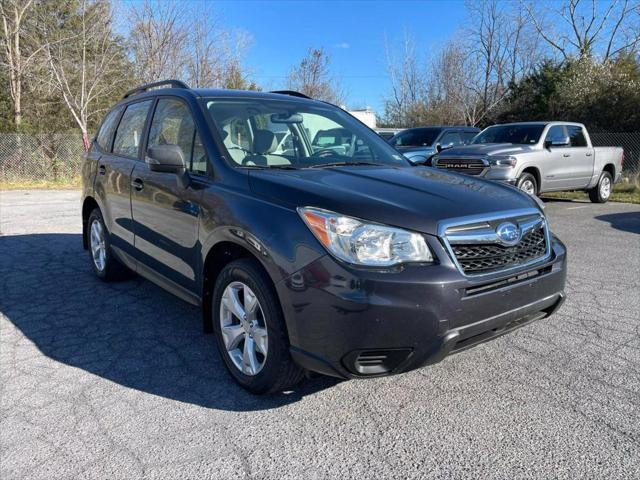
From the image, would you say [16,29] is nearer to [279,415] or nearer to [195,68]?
[195,68]

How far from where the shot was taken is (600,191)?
38.7ft

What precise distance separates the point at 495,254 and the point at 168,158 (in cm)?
206

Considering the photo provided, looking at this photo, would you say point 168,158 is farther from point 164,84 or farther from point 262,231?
point 164,84

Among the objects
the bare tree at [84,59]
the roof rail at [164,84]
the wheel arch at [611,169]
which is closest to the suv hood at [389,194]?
the roof rail at [164,84]

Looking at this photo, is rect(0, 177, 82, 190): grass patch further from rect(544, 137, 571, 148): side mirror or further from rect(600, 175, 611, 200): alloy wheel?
rect(600, 175, 611, 200): alloy wheel

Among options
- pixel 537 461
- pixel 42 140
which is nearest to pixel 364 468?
pixel 537 461

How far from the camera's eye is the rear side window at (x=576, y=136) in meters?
10.9

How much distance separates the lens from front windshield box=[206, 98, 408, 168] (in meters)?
3.34

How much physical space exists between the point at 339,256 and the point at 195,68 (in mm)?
21206

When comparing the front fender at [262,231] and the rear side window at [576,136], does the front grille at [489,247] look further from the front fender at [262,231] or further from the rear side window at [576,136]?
the rear side window at [576,136]

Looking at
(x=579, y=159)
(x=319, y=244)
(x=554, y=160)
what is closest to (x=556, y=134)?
(x=554, y=160)

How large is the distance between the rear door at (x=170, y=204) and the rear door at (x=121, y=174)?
0.20 meters

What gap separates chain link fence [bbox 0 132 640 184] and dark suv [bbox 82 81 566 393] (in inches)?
616

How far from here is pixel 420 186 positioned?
297 cm
